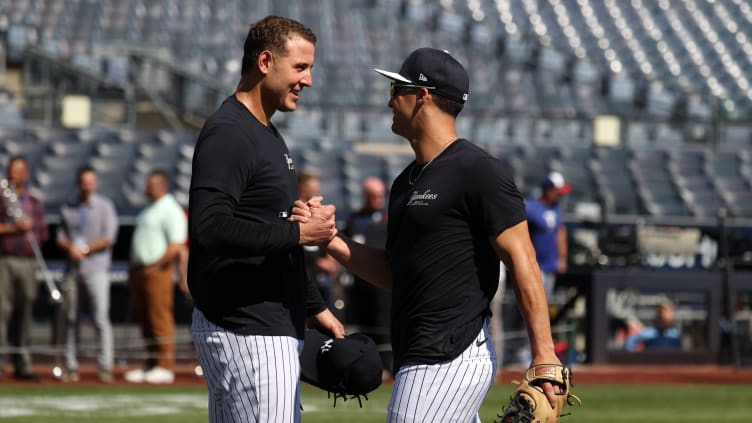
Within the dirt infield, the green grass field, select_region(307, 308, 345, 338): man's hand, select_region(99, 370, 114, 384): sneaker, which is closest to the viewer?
select_region(307, 308, 345, 338): man's hand

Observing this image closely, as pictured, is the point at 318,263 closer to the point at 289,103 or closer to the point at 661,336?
the point at 661,336

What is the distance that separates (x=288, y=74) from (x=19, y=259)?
8761mm

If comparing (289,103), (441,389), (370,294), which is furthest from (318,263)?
(441,389)

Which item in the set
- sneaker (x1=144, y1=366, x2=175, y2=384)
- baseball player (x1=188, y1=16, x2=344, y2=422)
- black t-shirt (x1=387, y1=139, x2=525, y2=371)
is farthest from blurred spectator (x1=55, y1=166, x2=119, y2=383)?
black t-shirt (x1=387, y1=139, x2=525, y2=371)

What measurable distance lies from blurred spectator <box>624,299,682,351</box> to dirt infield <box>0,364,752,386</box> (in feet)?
0.94

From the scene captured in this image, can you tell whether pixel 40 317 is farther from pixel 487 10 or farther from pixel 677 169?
pixel 487 10

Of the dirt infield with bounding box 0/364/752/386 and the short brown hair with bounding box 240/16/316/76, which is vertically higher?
the short brown hair with bounding box 240/16/316/76

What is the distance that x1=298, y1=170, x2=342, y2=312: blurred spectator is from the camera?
1220 cm

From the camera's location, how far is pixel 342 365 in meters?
4.57

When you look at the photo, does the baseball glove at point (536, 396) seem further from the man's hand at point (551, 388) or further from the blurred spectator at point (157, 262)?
the blurred spectator at point (157, 262)

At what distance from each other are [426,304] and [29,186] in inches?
586

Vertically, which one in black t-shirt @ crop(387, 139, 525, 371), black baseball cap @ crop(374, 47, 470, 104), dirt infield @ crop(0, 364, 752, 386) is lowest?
dirt infield @ crop(0, 364, 752, 386)

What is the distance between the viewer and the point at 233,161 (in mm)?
4273

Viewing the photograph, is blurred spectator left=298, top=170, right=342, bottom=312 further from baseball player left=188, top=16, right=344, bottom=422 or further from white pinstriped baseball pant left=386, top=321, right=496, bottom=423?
white pinstriped baseball pant left=386, top=321, right=496, bottom=423
